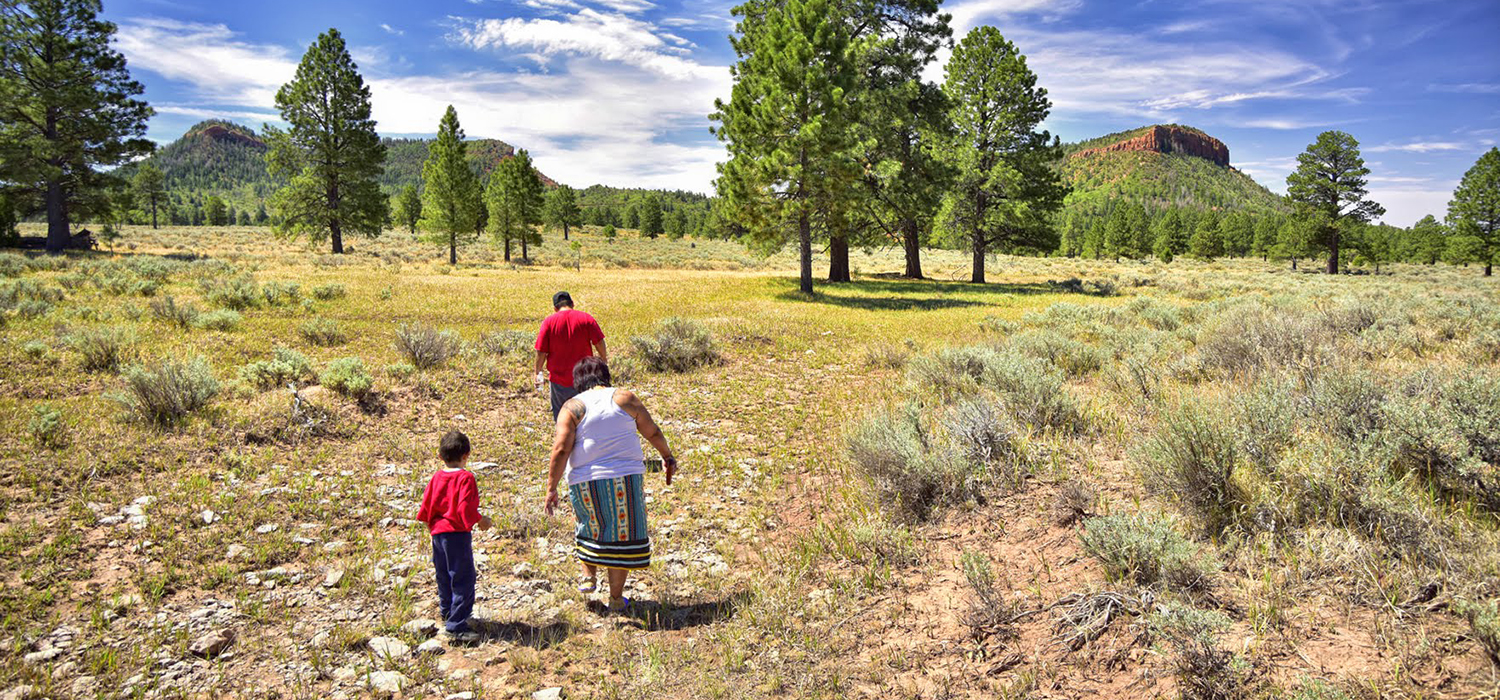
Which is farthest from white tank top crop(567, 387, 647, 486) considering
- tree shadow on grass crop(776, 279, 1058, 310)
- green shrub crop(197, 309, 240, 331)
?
tree shadow on grass crop(776, 279, 1058, 310)

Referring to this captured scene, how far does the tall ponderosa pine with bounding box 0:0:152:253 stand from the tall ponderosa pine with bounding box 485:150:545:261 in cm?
1855

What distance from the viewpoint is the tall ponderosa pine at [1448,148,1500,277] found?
45719 mm

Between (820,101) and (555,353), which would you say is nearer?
(555,353)

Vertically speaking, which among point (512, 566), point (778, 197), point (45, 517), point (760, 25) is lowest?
point (512, 566)

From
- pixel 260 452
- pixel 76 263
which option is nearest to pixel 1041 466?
pixel 260 452

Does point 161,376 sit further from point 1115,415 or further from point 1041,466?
point 1115,415

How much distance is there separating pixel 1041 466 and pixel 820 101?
1860cm

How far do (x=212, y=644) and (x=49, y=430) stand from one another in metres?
4.68

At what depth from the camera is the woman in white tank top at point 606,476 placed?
14.5 ft

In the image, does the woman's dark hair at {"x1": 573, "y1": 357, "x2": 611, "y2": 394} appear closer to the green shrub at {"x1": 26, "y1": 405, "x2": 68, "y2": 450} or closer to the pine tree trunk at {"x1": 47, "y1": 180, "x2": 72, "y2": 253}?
the green shrub at {"x1": 26, "y1": 405, "x2": 68, "y2": 450}

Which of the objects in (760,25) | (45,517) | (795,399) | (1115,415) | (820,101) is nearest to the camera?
(45,517)

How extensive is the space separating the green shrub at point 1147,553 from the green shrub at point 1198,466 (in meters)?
0.33

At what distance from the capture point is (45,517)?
5055mm

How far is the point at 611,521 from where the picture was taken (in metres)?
4.45
